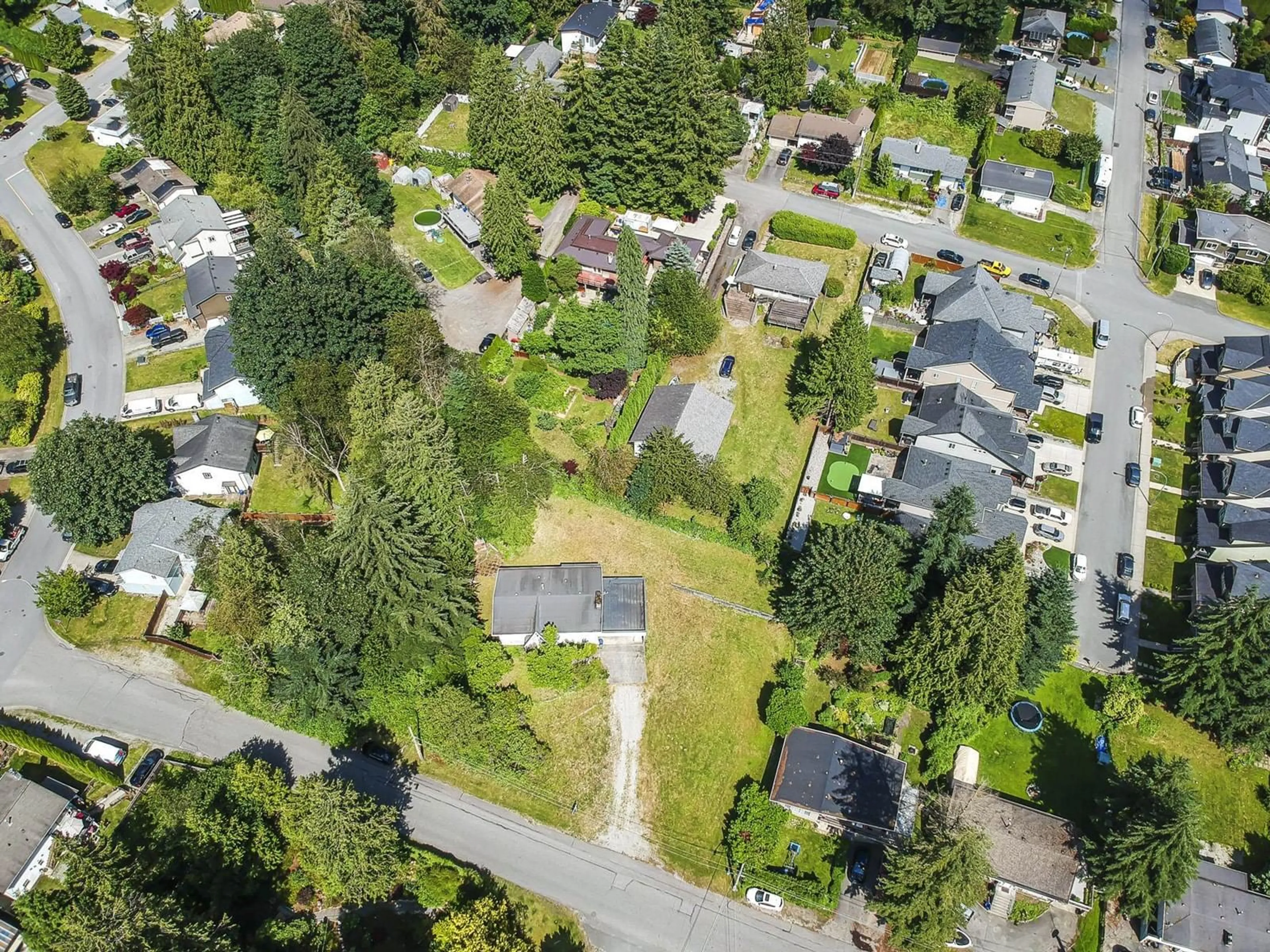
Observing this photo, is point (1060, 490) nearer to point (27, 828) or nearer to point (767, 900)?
point (767, 900)

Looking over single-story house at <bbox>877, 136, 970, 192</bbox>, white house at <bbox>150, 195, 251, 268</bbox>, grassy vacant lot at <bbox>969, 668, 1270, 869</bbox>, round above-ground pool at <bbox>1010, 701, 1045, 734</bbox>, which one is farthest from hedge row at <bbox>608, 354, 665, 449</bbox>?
single-story house at <bbox>877, 136, 970, 192</bbox>

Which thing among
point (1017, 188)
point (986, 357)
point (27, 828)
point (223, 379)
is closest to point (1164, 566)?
point (986, 357)

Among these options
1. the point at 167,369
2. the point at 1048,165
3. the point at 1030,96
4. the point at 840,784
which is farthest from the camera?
the point at 1030,96

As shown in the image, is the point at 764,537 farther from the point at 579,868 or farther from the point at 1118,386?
the point at 1118,386

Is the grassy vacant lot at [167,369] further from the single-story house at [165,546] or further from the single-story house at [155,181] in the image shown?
the single-story house at [155,181]

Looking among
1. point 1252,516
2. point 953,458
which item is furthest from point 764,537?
point 1252,516

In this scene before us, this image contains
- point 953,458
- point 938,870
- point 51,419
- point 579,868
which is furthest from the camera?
point 51,419

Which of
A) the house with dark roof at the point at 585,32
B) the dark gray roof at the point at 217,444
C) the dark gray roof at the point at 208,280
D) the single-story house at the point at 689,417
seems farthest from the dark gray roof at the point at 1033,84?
the dark gray roof at the point at 217,444

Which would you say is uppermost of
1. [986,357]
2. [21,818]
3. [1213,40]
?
[1213,40]
